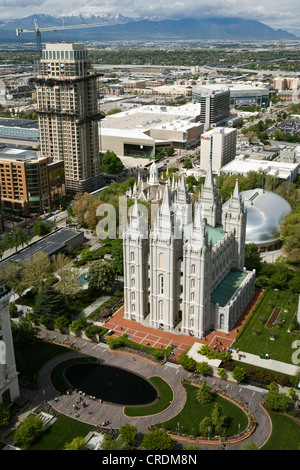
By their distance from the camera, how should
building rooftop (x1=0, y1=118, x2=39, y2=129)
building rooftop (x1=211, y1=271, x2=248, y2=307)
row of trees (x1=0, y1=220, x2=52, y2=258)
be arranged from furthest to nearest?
building rooftop (x1=0, y1=118, x2=39, y2=129) → row of trees (x1=0, y1=220, x2=52, y2=258) → building rooftop (x1=211, y1=271, x2=248, y2=307)

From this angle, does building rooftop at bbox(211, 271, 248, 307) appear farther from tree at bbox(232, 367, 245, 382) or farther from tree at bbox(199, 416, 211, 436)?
tree at bbox(199, 416, 211, 436)

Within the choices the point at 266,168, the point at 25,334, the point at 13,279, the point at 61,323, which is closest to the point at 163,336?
the point at 61,323

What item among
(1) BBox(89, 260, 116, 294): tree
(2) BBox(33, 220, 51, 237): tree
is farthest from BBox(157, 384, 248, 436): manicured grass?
(2) BBox(33, 220, 51, 237): tree

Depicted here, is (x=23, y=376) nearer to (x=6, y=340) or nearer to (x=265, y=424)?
(x=6, y=340)

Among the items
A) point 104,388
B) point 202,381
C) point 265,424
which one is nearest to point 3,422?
point 104,388

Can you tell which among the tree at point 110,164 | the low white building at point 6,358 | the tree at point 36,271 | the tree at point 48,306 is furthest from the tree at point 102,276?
the tree at point 110,164

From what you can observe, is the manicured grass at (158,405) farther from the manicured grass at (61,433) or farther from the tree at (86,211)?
the tree at (86,211)
